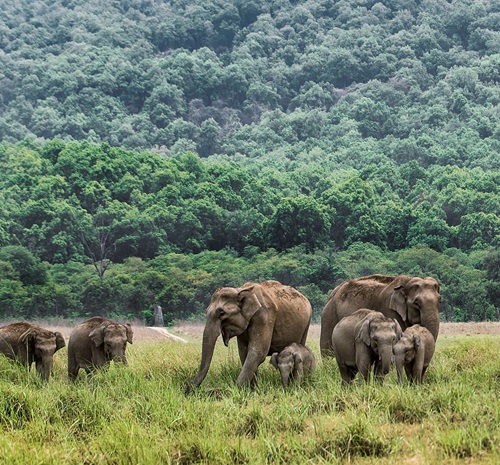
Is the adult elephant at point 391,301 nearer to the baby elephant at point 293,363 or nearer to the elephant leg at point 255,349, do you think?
the baby elephant at point 293,363

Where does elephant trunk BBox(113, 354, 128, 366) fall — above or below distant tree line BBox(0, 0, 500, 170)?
below

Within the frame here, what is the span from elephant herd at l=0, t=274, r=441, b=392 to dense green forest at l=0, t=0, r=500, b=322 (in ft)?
99.7

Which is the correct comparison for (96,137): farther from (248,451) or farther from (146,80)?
(248,451)

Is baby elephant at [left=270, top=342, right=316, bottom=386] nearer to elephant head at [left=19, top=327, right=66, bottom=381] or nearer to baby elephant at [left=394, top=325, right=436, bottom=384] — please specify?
baby elephant at [left=394, top=325, right=436, bottom=384]

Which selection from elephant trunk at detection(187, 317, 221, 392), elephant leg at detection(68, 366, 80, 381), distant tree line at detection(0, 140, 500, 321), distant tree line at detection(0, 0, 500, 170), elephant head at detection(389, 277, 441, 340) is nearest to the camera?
elephant trunk at detection(187, 317, 221, 392)

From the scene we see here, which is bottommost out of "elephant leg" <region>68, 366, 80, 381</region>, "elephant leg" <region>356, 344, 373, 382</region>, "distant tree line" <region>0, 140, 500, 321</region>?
"distant tree line" <region>0, 140, 500, 321</region>

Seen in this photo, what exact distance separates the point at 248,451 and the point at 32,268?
1710 inches

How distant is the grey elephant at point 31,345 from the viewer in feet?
37.7

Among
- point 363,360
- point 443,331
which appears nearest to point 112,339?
point 363,360

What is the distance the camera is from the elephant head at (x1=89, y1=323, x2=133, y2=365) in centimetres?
1140

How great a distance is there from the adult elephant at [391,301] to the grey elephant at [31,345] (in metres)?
3.81

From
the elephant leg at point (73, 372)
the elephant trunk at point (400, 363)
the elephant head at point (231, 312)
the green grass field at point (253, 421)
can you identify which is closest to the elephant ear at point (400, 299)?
the green grass field at point (253, 421)

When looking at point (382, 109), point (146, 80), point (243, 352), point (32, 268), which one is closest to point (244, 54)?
point (146, 80)

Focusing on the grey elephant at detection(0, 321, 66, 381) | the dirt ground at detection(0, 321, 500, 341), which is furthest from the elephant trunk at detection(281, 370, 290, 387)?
the dirt ground at detection(0, 321, 500, 341)
